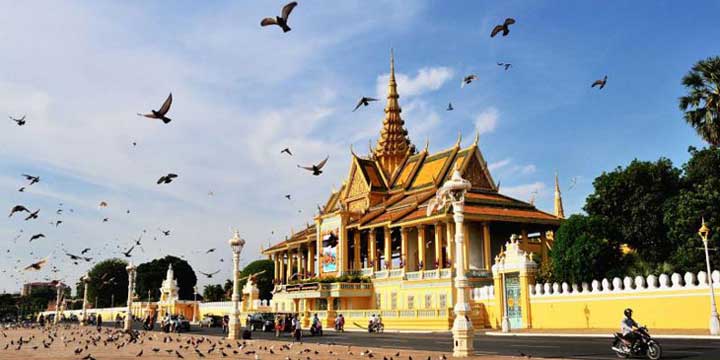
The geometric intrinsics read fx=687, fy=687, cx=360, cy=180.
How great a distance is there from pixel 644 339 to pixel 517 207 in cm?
3251

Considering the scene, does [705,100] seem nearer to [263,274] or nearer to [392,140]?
[392,140]

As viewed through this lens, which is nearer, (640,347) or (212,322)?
(640,347)

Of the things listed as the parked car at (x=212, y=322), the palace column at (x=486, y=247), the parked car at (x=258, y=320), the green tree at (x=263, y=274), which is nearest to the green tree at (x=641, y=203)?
the palace column at (x=486, y=247)

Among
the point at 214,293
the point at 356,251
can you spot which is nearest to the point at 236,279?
the point at 356,251


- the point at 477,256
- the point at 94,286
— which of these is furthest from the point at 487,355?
the point at 94,286

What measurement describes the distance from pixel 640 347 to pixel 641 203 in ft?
66.8

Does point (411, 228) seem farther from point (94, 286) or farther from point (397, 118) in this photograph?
point (94, 286)

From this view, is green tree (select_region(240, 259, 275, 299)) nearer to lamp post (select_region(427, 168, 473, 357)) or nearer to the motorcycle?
lamp post (select_region(427, 168, 473, 357))

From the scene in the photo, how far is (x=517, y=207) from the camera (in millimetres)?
47250

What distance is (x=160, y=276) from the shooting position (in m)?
99.3

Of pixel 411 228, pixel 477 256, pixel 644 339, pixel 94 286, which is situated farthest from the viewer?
pixel 94 286

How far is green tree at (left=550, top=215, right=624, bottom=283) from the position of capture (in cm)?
3391

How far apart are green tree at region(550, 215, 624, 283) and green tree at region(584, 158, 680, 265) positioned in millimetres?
698

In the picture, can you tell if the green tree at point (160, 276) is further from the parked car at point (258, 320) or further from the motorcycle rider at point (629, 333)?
the motorcycle rider at point (629, 333)
